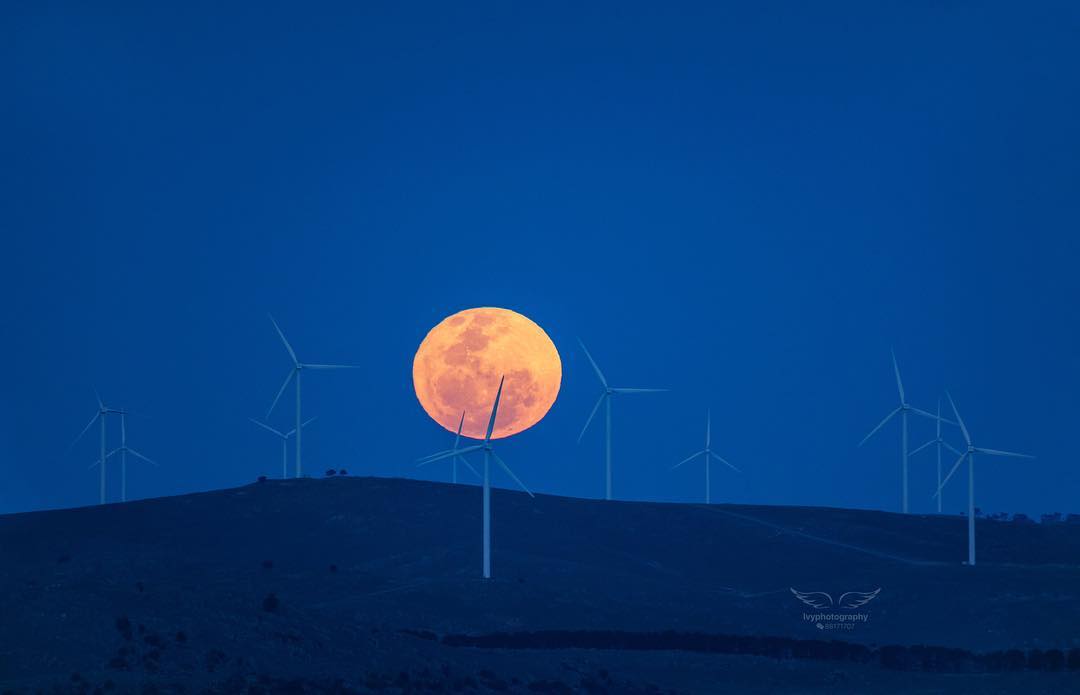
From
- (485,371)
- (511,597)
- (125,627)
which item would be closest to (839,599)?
(511,597)

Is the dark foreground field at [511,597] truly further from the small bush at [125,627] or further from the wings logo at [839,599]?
the wings logo at [839,599]

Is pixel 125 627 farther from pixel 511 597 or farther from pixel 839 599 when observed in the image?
pixel 839 599

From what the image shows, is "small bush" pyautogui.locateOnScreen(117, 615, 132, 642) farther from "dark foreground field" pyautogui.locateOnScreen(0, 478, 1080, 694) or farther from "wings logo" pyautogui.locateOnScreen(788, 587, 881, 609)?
"wings logo" pyautogui.locateOnScreen(788, 587, 881, 609)

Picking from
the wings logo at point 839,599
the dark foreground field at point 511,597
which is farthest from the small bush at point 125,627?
the wings logo at point 839,599

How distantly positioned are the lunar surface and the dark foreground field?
906cm

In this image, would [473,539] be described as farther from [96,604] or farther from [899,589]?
[96,604]

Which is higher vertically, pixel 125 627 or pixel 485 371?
pixel 485 371

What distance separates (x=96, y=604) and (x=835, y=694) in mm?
34483

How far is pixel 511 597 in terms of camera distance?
85.8m

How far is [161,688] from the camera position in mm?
50094

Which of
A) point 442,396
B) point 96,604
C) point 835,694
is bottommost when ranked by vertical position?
point 835,694

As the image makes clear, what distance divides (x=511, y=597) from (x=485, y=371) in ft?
89.5

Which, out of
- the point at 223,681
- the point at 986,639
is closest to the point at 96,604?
the point at 223,681

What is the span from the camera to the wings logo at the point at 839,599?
87769mm
